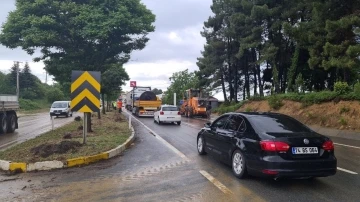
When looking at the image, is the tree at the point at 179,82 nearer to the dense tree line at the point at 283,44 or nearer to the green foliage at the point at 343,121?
the dense tree line at the point at 283,44

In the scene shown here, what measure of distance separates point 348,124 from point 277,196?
46.3 feet

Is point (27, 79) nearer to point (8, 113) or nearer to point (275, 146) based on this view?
point (8, 113)

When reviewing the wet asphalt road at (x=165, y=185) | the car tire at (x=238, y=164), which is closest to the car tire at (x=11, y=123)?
the wet asphalt road at (x=165, y=185)

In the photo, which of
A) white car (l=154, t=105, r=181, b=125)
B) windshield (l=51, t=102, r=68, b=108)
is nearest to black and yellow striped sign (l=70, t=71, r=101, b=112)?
white car (l=154, t=105, r=181, b=125)

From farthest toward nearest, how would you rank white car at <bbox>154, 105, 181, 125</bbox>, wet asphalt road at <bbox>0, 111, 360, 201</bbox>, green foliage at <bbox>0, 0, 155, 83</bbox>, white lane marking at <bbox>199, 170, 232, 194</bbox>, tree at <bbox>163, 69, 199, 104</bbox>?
tree at <bbox>163, 69, 199, 104</bbox> → white car at <bbox>154, 105, 181, 125</bbox> → green foliage at <bbox>0, 0, 155, 83</bbox> → white lane marking at <bbox>199, 170, 232, 194</bbox> → wet asphalt road at <bbox>0, 111, 360, 201</bbox>

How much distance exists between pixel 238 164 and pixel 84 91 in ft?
19.2

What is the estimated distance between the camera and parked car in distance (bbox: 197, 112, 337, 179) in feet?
20.2

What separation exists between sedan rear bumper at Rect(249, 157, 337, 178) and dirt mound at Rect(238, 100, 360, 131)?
41.3 feet

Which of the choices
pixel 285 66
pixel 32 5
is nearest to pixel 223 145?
pixel 32 5

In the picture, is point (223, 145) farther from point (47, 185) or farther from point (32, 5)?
point (32, 5)

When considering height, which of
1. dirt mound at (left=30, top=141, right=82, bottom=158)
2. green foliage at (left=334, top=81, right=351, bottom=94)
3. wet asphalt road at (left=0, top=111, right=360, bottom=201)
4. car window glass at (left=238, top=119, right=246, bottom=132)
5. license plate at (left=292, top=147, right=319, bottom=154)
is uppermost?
green foliage at (left=334, top=81, right=351, bottom=94)

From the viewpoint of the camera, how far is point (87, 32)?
16234mm

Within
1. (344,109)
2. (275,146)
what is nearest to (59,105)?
(344,109)

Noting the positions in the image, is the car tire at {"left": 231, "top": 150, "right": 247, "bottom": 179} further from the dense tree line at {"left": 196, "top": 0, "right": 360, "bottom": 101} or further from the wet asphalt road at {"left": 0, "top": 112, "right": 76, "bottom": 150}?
the dense tree line at {"left": 196, "top": 0, "right": 360, "bottom": 101}
